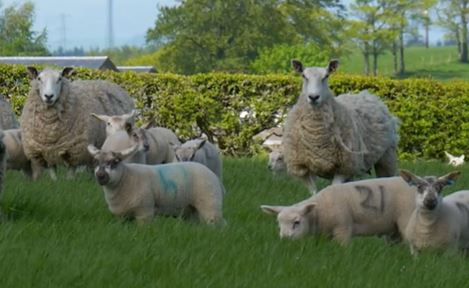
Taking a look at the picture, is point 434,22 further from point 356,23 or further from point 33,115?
point 33,115

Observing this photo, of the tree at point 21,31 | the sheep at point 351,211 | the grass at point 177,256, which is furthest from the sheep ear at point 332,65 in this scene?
the tree at point 21,31

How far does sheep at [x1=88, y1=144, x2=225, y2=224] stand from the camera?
824 centimetres

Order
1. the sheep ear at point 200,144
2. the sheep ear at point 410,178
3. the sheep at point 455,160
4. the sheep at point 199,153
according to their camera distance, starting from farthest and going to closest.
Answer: the sheep at point 455,160, the sheep ear at point 200,144, the sheep at point 199,153, the sheep ear at point 410,178

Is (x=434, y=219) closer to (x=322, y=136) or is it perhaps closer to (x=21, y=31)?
(x=322, y=136)

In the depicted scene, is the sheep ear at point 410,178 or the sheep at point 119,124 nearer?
the sheep ear at point 410,178

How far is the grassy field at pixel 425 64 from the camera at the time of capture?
79.0 meters

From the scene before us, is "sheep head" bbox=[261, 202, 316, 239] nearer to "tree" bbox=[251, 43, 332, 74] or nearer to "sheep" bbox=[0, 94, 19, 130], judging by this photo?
"sheep" bbox=[0, 94, 19, 130]

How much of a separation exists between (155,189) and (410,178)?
1995 mm

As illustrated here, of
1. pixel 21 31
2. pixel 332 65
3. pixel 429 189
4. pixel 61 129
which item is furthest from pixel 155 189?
pixel 21 31

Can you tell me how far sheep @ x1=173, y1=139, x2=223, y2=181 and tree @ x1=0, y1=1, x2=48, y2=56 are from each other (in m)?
61.9

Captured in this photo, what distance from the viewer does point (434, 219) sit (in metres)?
7.74

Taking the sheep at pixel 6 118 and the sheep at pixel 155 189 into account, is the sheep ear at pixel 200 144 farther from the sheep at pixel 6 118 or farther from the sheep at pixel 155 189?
the sheep at pixel 6 118

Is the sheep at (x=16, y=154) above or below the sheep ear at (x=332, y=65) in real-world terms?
below

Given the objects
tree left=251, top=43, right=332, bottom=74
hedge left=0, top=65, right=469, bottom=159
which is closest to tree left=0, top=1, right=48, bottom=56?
tree left=251, top=43, right=332, bottom=74
